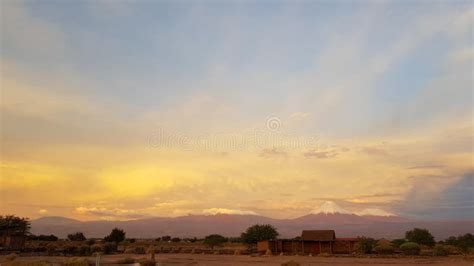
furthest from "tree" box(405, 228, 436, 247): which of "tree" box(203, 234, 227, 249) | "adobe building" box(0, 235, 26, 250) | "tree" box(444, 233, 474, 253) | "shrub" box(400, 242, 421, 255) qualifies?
"adobe building" box(0, 235, 26, 250)

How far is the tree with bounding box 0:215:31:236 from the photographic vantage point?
194 ft

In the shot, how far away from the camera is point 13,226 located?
6062cm

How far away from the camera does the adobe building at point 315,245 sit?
60.1 meters

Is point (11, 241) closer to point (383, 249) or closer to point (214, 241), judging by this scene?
point (214, 241)

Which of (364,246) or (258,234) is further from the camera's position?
(258,234)

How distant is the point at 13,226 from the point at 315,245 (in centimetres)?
4201

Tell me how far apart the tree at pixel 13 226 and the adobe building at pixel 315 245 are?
112 feet

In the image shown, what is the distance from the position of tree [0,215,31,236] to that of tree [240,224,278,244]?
36.9m

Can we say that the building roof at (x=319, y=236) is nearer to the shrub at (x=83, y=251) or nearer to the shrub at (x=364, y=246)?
the shrub at (x=364, y=246)

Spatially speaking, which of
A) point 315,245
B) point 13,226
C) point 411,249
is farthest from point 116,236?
point 411,249

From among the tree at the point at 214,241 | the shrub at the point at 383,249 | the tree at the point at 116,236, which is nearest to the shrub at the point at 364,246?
the shrub at the point at 383,249

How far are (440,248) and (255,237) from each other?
31.7m

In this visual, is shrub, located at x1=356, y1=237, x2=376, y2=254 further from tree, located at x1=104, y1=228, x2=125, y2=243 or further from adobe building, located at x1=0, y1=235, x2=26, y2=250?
tree, located at x1=104, y1=228, x2=125, y2=243

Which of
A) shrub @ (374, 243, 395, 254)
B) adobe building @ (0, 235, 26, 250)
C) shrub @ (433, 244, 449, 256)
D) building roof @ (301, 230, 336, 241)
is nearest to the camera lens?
adobe building @ (0, 235, 26, 250)
